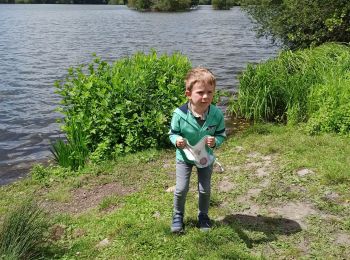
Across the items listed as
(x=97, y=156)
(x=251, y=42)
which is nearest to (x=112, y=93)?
(x=97, y=156)

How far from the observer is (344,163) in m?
6.66

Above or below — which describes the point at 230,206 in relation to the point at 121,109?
below

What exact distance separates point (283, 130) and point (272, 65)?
10.2 ft

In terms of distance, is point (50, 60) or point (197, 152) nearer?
point (197, 152)

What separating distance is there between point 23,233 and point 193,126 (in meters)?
2.05

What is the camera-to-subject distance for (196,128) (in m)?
4.58

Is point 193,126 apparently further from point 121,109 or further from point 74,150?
point 74,150

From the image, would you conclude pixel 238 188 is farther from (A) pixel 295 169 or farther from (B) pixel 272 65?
(B) pixel 272 65

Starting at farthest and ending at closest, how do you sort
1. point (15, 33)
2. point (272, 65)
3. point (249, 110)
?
point (15, 33) → point (272, 65) → point (249, 110)

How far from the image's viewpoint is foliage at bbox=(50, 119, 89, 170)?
26.7 ft

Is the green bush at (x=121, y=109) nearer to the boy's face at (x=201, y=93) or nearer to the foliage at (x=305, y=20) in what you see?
the boy's face at (x=201, y=93)

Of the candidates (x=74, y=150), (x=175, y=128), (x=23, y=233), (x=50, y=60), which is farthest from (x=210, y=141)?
(x=50, y=60)

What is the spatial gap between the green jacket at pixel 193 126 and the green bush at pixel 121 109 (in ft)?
11.5

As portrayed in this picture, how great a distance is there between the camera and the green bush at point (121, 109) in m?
8.16
